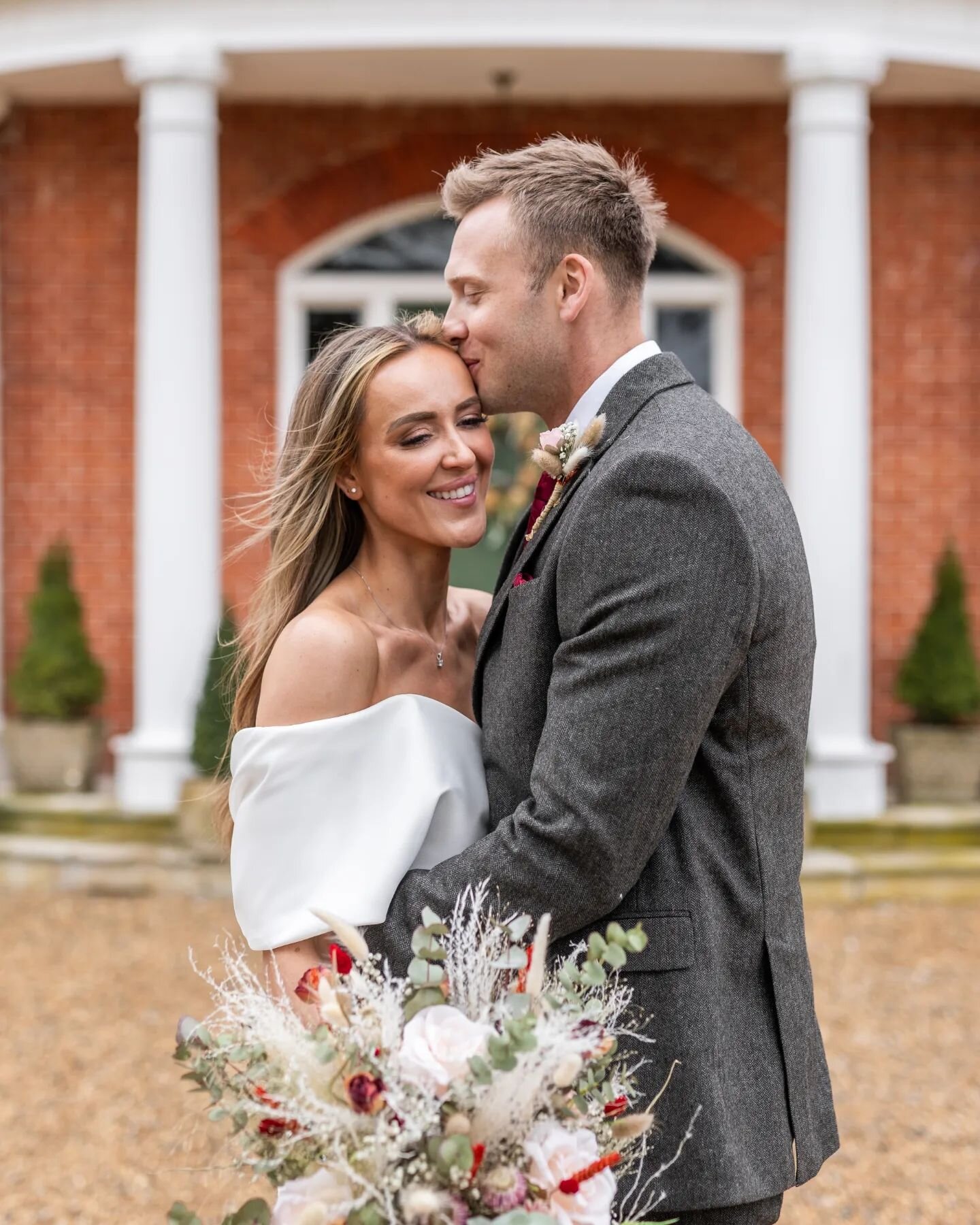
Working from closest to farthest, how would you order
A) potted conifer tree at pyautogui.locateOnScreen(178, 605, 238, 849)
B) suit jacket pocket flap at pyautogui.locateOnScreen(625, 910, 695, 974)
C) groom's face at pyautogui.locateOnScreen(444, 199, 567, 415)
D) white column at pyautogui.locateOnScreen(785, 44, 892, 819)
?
suit jacket pocket flap at pyautogui.locateOnScreen(625, 910, 695, 974), groom's face at pyautogui.locateOnScreen(444, 199, 567, 415), potted conifer tree at pyautogui.locateOnScreen(178, 605, 238, 849), white column at pyautogui.locateOnScreen(785, 44, 892, 819)

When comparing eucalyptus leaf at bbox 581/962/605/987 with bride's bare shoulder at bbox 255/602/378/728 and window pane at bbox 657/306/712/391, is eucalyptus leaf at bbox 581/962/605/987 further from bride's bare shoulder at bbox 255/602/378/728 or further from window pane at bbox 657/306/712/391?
window pane at bbox 657/306/712/391

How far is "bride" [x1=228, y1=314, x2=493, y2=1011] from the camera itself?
85.3 inches

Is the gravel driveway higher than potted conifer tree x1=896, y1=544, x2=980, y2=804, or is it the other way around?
potted conifer tree x1=896, y1=544, x2=980, y2=804

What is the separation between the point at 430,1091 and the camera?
5.05 ft

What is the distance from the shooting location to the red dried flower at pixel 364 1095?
152 cm

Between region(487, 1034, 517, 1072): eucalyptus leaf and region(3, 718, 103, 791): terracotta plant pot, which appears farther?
region(3, 718, 103, 791): terracotta plant pot

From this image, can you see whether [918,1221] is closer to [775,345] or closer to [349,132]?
[775,345]

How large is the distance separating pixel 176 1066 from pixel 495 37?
17.2ft

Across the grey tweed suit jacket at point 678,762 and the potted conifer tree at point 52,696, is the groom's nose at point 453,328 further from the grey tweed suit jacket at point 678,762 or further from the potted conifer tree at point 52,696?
the potted conifer tree at point 52,696

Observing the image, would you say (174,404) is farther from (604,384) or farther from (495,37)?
(604,384)

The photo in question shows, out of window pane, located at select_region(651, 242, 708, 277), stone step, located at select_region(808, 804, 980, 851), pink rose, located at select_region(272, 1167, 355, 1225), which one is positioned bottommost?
stone step, located at select_region(808, 804, 980, 851)

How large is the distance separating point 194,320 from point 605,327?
231 inches

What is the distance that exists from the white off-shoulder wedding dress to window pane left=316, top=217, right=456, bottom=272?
24.3ft

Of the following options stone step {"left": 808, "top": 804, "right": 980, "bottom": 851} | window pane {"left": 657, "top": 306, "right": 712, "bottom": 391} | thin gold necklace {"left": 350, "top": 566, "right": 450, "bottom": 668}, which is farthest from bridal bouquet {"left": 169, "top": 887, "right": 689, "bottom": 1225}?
window pane {"left": 657, "top": 306, "right": 712, "bottom": 391}
